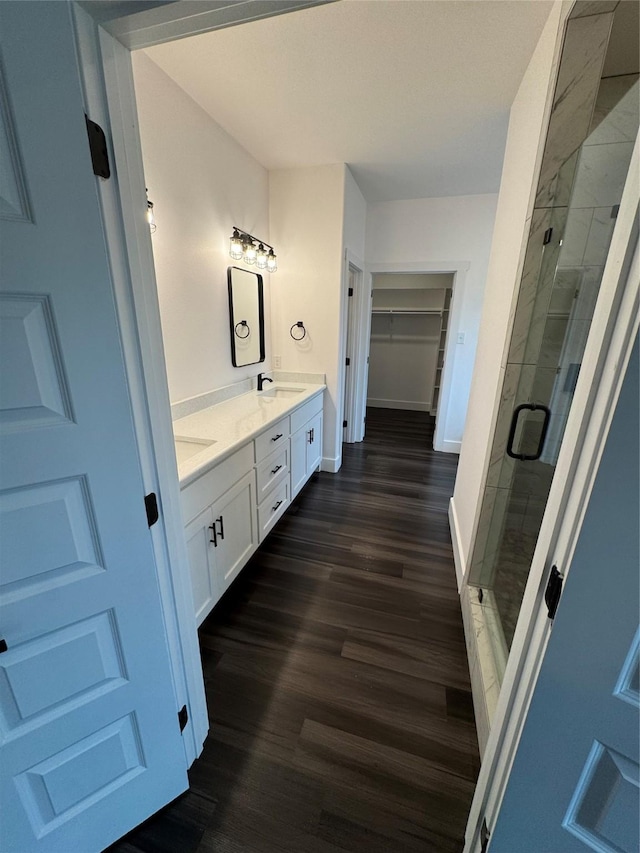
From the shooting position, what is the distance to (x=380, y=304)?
5520mm

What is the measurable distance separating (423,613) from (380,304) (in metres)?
4.78

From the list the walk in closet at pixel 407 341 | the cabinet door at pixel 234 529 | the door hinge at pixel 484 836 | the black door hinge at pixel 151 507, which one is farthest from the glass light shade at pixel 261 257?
the door hinge at pixel 484 836

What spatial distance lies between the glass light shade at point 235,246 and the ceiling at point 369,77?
677 mm

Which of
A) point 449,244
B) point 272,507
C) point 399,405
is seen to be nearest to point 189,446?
point 272,507

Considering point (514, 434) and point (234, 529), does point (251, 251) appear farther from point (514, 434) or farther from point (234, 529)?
point (514, 434)

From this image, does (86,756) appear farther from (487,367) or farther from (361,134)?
(361,134)

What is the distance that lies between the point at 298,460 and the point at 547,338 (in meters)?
1.91

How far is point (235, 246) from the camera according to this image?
8.13 feet

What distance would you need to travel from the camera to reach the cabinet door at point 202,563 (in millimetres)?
1468

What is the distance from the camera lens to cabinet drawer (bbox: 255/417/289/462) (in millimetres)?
2057

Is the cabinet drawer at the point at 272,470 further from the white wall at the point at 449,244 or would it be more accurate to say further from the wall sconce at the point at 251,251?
the white wall at the point at 449,244

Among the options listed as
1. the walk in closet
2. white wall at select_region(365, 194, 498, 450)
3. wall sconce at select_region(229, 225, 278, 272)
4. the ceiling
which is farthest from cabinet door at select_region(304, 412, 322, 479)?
the walk in closet

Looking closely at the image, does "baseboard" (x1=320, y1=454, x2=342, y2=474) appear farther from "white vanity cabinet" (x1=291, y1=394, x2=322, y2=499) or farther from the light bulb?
the light bulb

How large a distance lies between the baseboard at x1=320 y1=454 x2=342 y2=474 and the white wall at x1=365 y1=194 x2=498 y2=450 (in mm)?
1698
